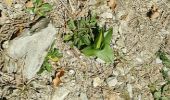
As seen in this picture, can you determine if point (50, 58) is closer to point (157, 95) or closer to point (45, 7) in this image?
point (45, 7)

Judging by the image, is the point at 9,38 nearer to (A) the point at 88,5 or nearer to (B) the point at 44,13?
(B) the point at 44,13

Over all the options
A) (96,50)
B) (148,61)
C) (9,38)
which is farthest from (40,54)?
(148,61)

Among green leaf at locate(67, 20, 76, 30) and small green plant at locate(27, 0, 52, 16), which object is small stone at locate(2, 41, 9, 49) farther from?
green leaf at locate(67, 20, 76, 30)

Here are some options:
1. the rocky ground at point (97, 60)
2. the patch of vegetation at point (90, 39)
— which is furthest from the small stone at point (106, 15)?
the patch of vegetation at point (90, 39)

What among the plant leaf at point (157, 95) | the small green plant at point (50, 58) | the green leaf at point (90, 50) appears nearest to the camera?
the small green plant at point (50, 58)

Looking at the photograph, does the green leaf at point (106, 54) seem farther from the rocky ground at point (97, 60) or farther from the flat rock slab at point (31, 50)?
the flat rock slab at point (31, 50)

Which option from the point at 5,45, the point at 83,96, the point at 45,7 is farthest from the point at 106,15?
the point at 5,45

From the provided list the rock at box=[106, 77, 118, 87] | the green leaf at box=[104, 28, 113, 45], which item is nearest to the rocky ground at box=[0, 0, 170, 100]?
the rock at box=[106, 77, 118, 87]
